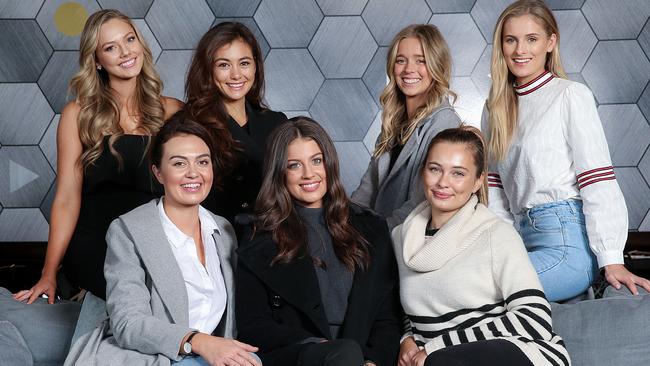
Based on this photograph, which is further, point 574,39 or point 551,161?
point 574,39

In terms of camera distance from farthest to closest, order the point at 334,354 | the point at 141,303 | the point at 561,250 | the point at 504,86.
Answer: the point at 504,86 → the point at 561,250 → the point at 141,303 → the point at 334,354

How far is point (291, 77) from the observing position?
3.38 meters

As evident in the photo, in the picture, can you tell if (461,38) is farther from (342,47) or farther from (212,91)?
(212,91)

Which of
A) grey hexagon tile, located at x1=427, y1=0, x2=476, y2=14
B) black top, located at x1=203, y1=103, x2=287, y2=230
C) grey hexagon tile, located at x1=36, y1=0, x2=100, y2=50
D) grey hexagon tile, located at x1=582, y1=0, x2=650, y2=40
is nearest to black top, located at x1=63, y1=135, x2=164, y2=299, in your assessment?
black top, located at x1=203, y1=103, x2=287, y2=230

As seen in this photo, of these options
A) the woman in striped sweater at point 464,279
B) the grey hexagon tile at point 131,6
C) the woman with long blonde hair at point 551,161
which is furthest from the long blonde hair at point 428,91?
the grey hexagon tile at point 131,6

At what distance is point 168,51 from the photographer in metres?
3.37

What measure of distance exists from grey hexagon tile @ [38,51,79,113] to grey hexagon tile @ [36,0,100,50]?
1.4 inches

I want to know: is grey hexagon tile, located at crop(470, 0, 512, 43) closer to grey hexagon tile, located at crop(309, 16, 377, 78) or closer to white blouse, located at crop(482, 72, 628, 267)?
grey hexagon tile, located at crop(309, 16, 377, 78)

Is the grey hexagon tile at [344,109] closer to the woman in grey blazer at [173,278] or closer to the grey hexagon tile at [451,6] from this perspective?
the grey hexagon tile at [451,6]

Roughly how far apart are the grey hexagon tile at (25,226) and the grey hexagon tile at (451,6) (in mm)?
1690

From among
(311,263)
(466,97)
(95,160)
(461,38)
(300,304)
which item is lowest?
(300,304)

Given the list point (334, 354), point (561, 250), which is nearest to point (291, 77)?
point (561, 250)

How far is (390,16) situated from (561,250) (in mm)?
1377

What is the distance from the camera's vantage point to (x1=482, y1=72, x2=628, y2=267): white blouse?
2.24 m
